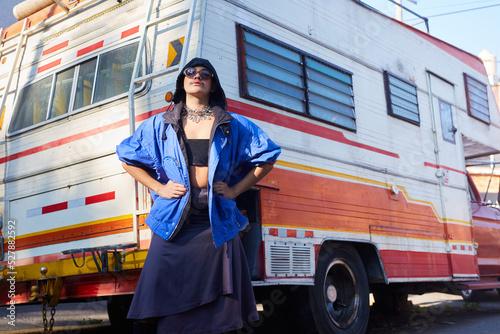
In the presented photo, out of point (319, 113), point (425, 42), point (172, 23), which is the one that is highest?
point (425, 42)

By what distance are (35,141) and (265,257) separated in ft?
7.68

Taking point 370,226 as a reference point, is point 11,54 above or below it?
above

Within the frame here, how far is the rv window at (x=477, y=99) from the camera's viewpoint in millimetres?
7977

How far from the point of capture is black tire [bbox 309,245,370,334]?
5113 mm

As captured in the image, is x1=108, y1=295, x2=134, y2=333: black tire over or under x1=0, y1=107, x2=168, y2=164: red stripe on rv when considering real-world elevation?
under

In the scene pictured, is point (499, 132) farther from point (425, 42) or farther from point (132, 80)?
Result: point (132, 80)

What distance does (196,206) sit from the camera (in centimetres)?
285

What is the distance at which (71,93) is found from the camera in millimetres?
5023

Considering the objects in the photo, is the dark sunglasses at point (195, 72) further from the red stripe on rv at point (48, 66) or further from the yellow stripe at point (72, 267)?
the red stripe on rv at point (48, 66)

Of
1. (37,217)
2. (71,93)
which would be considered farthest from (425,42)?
(37,217)

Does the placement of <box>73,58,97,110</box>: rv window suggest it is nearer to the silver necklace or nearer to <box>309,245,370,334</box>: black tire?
the silver necklace

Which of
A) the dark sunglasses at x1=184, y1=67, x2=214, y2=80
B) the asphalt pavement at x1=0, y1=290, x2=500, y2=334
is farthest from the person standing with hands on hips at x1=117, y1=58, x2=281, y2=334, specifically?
the asphalt pavement at x1=0, y1=290, x2=500, y2=334

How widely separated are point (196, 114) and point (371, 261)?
11.0 ft

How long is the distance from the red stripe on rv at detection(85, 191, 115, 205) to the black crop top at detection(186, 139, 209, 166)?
5.47 ft
